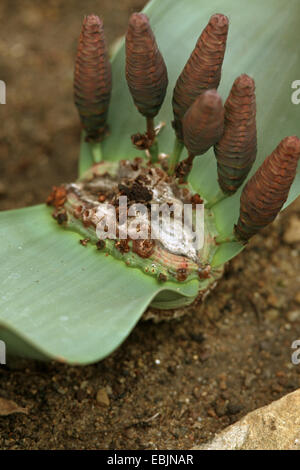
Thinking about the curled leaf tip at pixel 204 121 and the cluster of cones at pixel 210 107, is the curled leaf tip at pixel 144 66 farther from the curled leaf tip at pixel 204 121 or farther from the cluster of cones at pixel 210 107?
the curled leaf tip at pixel 204 121

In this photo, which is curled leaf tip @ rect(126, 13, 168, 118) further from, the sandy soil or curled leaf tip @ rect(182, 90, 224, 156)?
the sandy soil

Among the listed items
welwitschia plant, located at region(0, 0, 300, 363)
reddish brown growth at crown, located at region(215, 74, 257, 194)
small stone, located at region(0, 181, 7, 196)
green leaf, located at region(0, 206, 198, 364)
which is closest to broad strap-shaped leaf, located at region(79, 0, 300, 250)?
welwitschia plant, located at region(0, 0, 300, 363)

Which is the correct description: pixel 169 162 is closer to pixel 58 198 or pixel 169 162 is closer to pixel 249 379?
pixel 58 198

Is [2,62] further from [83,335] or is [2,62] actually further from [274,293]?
[83,335]

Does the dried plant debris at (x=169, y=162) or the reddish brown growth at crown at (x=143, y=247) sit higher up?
the dried plant debris at (x=169, y=162)

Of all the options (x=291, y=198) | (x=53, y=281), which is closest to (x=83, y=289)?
(x=53, y=281)

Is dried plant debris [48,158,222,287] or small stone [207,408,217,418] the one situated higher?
dried plant debris [48,158,222,287]

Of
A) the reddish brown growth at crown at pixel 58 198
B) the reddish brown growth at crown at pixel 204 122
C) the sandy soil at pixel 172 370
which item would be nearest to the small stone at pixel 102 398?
the sandy soil at pixel 172 370
